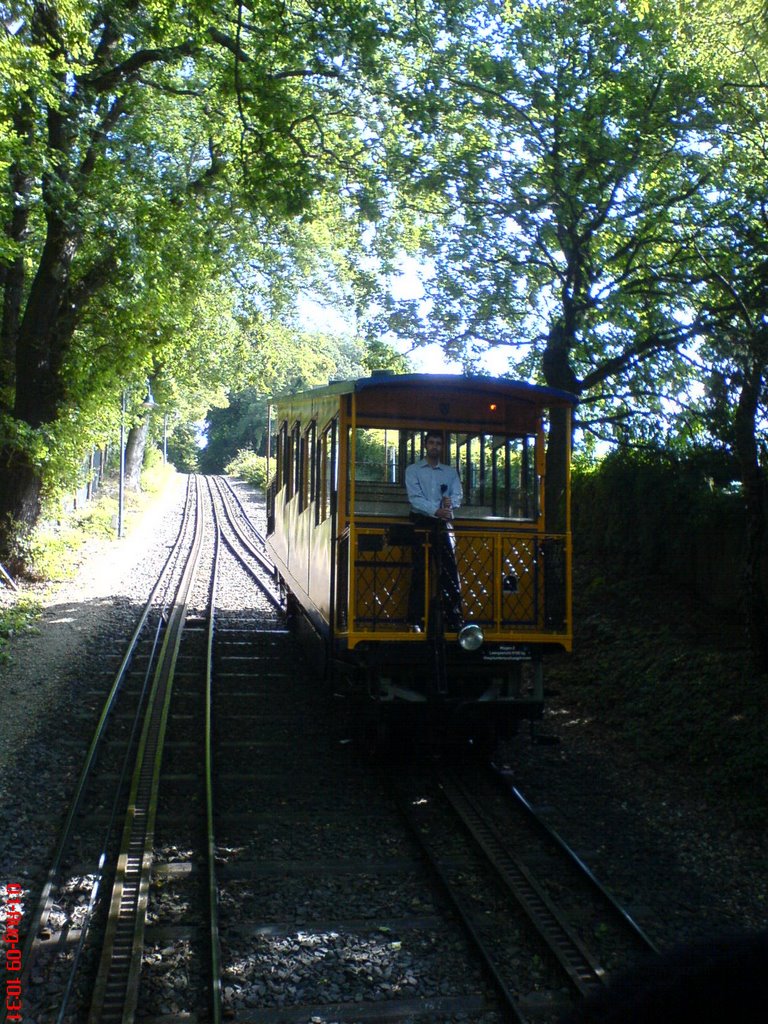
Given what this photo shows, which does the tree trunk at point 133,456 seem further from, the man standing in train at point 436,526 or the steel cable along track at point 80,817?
the man standing in train at point 436,526

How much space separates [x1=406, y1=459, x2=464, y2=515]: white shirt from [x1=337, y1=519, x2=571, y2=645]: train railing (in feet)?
0.78

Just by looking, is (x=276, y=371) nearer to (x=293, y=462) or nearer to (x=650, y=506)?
(x=293, y=462)

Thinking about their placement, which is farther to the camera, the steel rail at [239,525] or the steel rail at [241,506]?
the steel rail at [241,506]

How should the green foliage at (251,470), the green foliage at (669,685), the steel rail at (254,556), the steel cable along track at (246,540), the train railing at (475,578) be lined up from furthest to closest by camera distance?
the green foliage at (251,470) → the steel cable along track at (246,540) → the steel rail at (254,556) → the train railing at (475,578) → the green foliage at (669,685)

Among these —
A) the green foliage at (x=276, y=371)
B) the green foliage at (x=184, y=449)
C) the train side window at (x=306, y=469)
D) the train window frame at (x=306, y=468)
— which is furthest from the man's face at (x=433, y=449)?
the green foliage at (x=184, y=449)

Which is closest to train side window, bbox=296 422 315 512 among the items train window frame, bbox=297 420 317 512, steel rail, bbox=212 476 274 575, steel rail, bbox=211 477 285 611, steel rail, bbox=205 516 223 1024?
train window frame, bbox=297 420 317 512

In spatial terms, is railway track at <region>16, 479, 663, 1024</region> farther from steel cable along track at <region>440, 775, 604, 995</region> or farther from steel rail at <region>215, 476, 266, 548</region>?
steel rail at <region>215, 476, 266, 548</region>

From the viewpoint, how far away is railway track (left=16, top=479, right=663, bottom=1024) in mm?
4949

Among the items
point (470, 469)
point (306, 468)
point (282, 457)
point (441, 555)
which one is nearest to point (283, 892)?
point (441, 555)

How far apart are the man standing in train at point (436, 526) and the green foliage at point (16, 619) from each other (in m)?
6.45

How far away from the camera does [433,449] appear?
30.3 feet

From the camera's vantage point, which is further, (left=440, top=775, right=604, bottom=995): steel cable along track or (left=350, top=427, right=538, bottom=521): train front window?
(left=350, top=427, right=538, bottom=521): train front window

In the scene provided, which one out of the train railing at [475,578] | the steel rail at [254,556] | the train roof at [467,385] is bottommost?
the steel rail at [254,556]

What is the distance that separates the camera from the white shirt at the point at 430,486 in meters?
8.94
